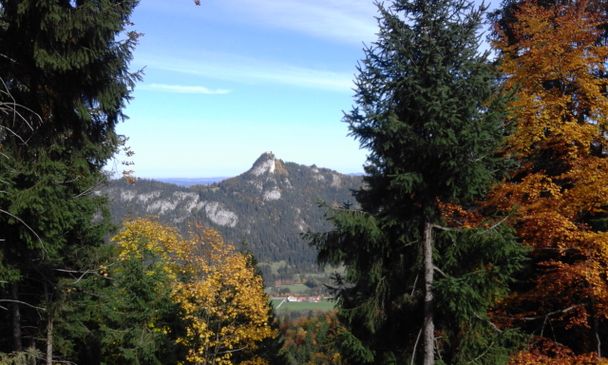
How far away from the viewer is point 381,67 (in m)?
8.13

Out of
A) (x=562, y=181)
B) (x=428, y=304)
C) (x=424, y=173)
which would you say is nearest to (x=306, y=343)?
(x=562, y=181)

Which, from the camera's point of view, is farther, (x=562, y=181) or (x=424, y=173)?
(x=562, y=181)

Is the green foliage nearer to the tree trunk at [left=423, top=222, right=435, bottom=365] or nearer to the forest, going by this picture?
the forest

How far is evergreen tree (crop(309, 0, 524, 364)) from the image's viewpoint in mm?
7438

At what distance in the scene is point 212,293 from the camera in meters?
13.9

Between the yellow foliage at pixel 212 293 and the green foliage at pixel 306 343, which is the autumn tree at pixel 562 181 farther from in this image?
the green foliage at pixel 306 343

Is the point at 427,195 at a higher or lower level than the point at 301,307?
higher

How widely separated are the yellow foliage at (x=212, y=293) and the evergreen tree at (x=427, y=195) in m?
6.14

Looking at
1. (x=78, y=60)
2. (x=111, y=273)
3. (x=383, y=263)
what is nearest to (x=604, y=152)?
(x=383, y=263)

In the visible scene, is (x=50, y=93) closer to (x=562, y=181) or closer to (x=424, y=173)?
Answer: (x=424, y=173)

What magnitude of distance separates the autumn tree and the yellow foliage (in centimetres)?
761

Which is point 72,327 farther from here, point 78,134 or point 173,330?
point 78,134

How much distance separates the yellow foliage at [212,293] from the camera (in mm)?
13891

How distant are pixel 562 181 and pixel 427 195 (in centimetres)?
446
